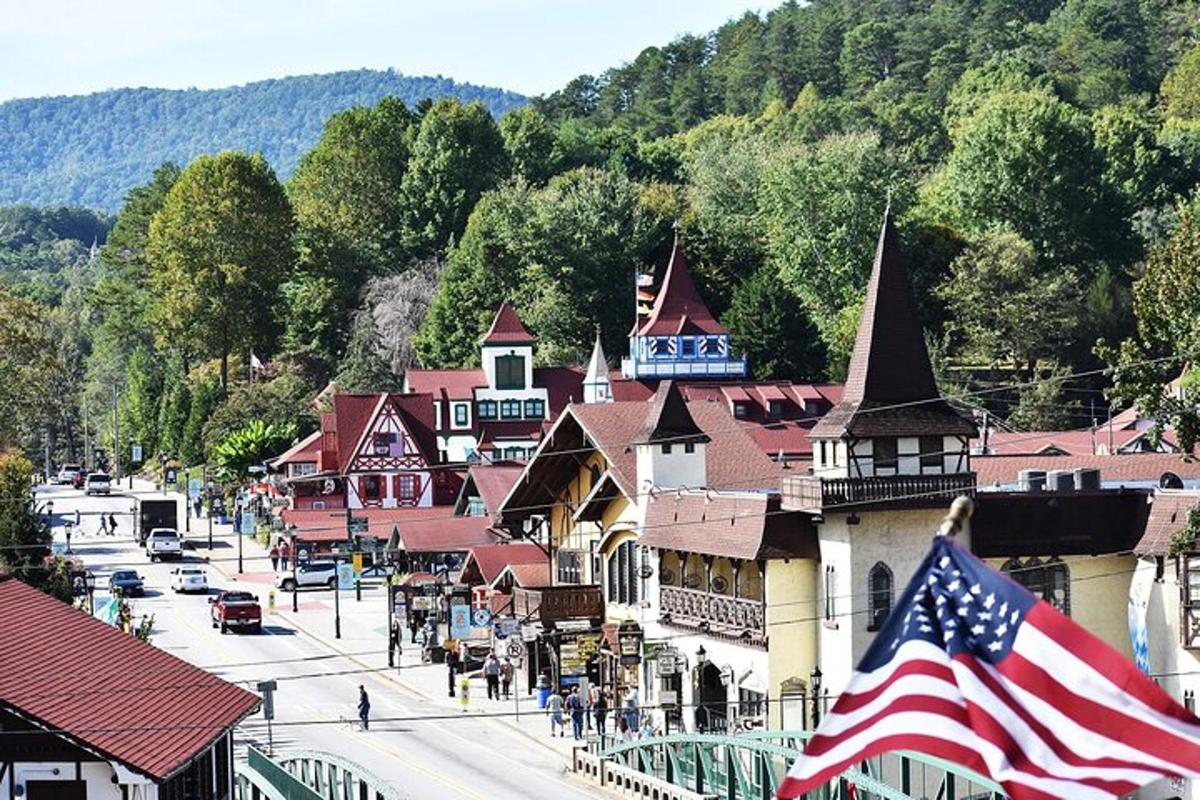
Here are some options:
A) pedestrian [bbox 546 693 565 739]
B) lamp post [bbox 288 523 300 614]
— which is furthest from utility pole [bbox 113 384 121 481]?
pedestrian [bbox 546 693 565 739]

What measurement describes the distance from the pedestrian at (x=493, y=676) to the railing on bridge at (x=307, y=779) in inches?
506

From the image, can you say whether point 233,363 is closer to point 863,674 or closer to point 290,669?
point 290,669

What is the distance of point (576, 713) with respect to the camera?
58875mm

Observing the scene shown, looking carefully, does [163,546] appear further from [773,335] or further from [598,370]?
[773,335]

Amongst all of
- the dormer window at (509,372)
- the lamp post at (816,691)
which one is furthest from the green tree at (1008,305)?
the lamp post at (816,691)

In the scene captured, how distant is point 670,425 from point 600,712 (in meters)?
8.32

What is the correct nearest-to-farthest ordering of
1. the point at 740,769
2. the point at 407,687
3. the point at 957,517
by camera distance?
the point at 957,517 < the point at 740,769 < the point at 407,687

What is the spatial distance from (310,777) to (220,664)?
18.8 meters

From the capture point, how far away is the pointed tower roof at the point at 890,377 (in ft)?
185

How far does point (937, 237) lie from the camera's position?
126m

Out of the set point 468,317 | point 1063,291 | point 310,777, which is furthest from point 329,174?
point 310,777

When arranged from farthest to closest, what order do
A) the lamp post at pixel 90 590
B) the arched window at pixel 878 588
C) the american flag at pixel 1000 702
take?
the lamp post at pixel 90 590, the arched window at pixel 878 588, the american flag at pixel 1000 702

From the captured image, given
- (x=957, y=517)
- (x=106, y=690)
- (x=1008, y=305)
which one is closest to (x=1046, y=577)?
(x=106, y=690)

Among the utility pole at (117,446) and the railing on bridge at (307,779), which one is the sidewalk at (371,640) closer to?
the railing on bridge at (307,779)
